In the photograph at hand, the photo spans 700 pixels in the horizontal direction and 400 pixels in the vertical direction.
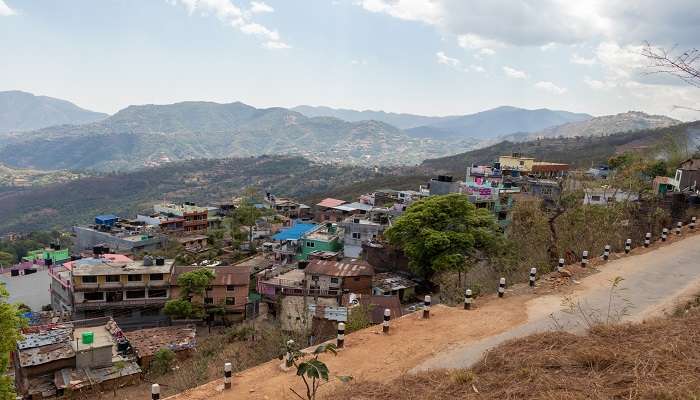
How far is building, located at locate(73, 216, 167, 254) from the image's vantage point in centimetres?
4406

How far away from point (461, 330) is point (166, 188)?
125692mm

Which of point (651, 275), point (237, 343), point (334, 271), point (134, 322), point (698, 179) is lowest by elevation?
point (134, 322)

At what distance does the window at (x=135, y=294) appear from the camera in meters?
27.7

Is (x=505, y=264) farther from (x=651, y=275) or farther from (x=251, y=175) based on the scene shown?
(x=251, y=175)

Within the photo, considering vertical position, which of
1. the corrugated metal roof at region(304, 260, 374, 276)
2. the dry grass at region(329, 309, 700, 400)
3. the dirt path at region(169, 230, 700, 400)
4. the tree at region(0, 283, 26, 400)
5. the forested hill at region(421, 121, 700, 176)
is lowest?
the corrugated metal roof at region(304, 260, 374, 276)

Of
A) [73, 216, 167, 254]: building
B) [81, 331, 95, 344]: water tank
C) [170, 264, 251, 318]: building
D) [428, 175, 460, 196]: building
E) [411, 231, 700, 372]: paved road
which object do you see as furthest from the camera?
[73, 216, 167, 254]: building

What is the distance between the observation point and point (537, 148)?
113 m

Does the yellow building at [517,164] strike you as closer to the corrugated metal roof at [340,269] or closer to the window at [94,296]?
the corrugated metal roof at [340,269]

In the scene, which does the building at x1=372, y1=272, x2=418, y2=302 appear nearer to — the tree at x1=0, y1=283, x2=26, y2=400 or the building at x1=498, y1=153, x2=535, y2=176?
the tree at x1=0, y1=283, x2=26, y2=400

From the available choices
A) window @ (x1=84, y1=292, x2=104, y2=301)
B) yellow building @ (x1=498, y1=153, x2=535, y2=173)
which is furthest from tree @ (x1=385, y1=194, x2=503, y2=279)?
yellow building @ (x1=498, y1=153, x2=535, y2=173)

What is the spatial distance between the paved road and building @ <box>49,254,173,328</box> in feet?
78.1

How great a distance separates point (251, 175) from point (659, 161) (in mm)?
110985

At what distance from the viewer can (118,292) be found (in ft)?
90.1

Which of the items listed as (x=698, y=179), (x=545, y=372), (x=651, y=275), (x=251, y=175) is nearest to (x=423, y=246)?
(x=651, y=275)
